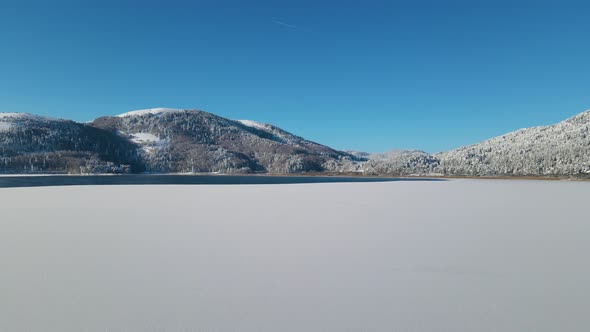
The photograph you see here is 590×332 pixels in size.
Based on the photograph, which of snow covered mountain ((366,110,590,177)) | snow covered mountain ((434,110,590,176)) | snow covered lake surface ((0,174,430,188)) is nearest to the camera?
snow covered lake surface ((0,174,430,188))

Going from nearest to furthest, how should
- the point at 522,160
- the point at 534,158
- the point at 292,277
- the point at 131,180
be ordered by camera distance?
the point at 292,277
the point at 131,180
the point at 534,158
the point at 522,160

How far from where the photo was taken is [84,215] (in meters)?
19.3

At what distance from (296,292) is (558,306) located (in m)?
5.58

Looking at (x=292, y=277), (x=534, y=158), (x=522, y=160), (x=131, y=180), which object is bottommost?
(x=292, y=277)

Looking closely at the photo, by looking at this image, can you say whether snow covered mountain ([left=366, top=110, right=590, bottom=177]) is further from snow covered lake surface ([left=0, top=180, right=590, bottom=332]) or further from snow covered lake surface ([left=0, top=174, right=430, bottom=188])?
snow covered lake surface ([left=0, top=180, right=590, bottom=332])

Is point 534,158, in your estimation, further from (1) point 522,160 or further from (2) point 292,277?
(2) point 292,277

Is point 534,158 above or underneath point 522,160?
above

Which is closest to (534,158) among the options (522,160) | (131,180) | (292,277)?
(522,160)

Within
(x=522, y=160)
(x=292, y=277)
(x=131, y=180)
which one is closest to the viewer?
(x=292, y=277)

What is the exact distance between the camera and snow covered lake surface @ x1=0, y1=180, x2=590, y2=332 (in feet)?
20.2

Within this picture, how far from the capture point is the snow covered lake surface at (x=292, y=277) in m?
6.17

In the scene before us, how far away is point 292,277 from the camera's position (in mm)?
8609

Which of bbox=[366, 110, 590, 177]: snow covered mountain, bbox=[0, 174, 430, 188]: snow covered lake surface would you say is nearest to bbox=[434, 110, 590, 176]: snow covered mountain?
bbox=[366, 110, 590, 177]: snow covered mountain

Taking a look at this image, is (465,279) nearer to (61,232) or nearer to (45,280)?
(45,280)
